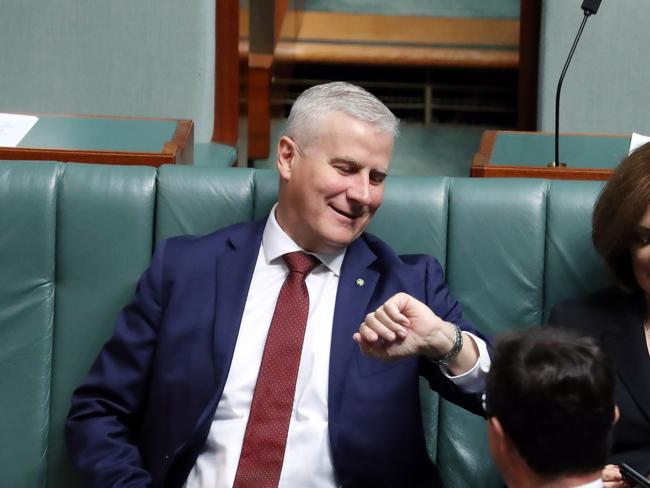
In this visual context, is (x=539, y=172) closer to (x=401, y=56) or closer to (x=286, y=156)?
(x=286, y=156)

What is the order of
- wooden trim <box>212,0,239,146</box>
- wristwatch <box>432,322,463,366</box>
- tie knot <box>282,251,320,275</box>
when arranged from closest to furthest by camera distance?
wristwatch <box>432,322,463,366</box> < tie knot <box>282,251,320,275</box> < wooden trim <box>212,0,239,146</box>

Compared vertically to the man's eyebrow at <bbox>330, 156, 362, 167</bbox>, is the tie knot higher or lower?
lower

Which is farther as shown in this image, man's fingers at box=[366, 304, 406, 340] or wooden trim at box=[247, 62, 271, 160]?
wooden trim at box=[247, 62, 271, 160]

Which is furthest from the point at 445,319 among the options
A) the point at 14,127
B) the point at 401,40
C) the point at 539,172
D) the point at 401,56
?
the point at 401,40

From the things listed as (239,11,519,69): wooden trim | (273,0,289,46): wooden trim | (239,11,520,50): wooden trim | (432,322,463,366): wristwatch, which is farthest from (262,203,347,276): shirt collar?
(239,11,520,50): wooden trim

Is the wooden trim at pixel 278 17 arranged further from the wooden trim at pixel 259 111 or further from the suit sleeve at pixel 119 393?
the suit sleeve at pixel 119 393

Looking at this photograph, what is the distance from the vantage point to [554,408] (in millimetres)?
1091

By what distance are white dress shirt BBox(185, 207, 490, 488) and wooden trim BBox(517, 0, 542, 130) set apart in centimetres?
197

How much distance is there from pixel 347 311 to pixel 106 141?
755mm

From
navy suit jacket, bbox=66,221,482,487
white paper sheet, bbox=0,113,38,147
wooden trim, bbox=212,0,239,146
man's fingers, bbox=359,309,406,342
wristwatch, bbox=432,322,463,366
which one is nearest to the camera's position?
man's fingers, bbox=359,309,406,342

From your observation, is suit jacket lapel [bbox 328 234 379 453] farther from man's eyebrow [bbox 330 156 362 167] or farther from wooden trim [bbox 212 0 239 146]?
wooden trim [bbox 212 0 239 146]

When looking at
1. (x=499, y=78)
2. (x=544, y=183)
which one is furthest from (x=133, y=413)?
(x=499, y=78)

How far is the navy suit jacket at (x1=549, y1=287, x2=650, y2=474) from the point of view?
69.3 inches

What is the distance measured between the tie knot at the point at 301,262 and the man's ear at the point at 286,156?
0.13m
